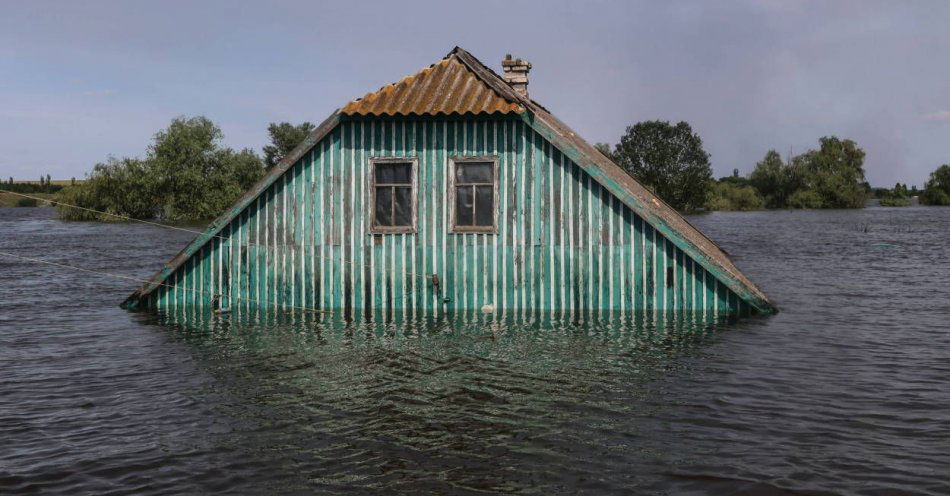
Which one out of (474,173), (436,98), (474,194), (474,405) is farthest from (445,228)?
(474,405)

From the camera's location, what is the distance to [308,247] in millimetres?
16391

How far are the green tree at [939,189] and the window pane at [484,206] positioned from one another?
144391mm

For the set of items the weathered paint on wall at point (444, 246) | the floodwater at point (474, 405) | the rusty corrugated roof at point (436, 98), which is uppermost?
the rusty corrugated roof at point (436, 98)

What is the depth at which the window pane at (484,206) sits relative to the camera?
16.0 meters

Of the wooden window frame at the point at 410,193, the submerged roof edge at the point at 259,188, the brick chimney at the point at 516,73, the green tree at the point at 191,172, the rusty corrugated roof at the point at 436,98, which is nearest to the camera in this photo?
the rusty corrugated roof at the point at 436,98

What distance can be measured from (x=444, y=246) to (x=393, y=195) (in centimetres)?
149

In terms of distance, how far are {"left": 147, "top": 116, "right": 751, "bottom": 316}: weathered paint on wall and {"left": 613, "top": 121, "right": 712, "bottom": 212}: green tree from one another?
106 m

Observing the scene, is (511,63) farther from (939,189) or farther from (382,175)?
(939,189)

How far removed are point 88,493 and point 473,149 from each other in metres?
10.2

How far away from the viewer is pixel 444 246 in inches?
635

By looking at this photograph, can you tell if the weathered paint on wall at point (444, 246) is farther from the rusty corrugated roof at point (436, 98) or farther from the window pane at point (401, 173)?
the rusty corrugated roof at point (436, 98)

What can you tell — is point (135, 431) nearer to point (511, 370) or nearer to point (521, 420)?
point (521, 420)

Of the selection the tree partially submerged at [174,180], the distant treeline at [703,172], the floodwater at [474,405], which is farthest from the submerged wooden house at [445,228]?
the distant treeline at [703,172]

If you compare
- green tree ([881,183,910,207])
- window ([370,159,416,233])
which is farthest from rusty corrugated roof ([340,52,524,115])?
green tree ([881,183,910,207])
